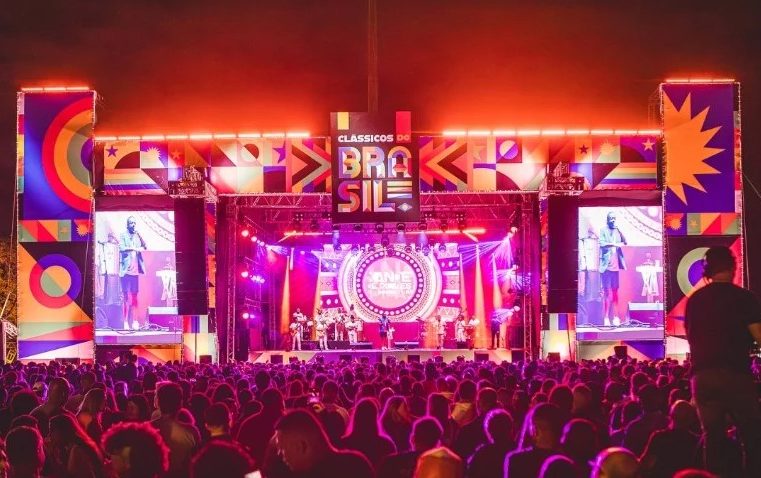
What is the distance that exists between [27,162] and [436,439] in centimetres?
2080

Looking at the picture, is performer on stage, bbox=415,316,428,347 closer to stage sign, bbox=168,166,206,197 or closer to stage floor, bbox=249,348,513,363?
stage floor, bbox=249,348,513,363

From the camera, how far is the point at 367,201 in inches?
669

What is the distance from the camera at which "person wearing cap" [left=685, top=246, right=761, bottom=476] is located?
484cm

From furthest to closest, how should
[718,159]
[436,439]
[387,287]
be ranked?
[387,287], [718,159], [436,439]

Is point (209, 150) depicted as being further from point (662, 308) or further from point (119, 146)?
point (662, 308)

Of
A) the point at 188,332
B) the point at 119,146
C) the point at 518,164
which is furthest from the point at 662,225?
the point at 119,146

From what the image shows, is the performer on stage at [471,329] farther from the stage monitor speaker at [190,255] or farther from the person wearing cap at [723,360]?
the person wearing cap at [723,360]

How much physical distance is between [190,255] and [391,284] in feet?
35.5

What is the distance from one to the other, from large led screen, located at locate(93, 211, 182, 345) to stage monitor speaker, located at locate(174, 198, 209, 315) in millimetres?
1442

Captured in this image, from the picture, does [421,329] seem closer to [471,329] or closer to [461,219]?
[471,329]

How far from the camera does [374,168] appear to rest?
16938mm

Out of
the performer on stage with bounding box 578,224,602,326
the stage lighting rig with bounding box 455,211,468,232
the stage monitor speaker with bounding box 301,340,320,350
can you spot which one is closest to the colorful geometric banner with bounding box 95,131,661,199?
the performer on stage with bounding box 578,224,602,326

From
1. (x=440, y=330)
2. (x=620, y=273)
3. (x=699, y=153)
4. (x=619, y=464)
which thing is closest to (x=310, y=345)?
(x=440, y=330)

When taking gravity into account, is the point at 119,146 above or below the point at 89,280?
above
